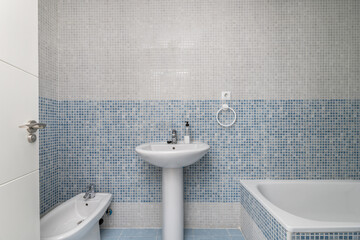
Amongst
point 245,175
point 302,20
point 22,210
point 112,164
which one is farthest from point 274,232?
point 302,20

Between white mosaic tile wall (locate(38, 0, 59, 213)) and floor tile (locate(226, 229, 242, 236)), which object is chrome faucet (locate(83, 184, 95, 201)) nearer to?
white mosaic tile wall (locate(38, 0, 59, 213))

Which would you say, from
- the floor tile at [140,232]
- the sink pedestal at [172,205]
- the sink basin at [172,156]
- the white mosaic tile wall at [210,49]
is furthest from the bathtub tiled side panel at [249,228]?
the white mosaic tile wall at [210,49]

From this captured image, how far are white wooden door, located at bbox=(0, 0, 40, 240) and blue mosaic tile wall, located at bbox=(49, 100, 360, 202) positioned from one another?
1.01 m

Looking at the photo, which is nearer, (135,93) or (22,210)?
(22,210)

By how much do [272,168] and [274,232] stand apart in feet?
2.98

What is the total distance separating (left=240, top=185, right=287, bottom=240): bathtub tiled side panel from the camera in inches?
46.7

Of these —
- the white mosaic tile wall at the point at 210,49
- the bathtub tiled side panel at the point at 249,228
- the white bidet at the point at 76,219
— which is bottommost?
the bathtub tiled side panel at the point at 249,228

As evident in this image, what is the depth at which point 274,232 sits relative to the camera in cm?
123

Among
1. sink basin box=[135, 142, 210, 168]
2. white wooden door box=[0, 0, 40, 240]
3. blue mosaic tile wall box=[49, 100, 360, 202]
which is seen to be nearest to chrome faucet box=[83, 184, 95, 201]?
blue mosaic tile wall box=[49, 100, 360, 202]

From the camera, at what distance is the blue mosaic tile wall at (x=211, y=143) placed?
2031 millimetres

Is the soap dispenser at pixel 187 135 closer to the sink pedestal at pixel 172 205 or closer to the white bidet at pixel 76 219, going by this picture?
the sink pedestal at pixel 172 205

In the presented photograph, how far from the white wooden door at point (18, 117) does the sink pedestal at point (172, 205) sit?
2.98ft

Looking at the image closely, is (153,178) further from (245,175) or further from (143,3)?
(143,3)

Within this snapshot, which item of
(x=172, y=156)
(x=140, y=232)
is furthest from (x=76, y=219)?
(x=172, y=156)
